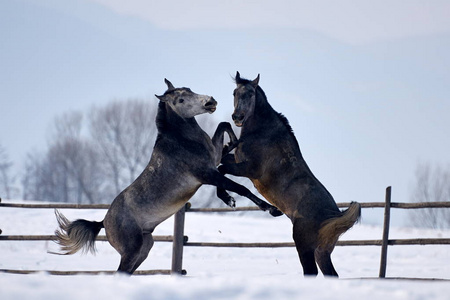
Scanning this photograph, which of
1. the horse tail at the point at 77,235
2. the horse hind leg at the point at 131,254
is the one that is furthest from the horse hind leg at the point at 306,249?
the horse tail at the point at 77,235

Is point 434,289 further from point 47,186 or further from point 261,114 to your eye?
point 47,186

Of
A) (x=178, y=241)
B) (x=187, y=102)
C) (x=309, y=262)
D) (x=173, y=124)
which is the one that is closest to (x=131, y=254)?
(x=173, y=124)

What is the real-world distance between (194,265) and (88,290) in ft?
32.8

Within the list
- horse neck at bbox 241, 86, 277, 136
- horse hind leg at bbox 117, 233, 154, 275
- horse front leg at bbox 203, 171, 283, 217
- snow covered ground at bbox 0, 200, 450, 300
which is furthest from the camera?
horse neck at bbox 241, 86, 277, 136

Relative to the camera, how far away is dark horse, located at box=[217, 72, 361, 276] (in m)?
5.17

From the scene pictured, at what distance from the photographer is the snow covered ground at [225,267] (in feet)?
7.15

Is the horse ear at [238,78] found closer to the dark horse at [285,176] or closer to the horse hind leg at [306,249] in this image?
the dark horse at [285,176]

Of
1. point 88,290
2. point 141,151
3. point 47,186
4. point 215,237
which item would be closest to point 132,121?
point 141,151

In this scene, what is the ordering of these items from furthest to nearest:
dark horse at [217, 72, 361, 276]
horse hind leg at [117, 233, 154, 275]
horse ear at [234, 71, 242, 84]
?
horse ear at [234, 71, 242, 84]
horse hind leg at [117, 233, 154, 275]
dark horse at [217, 72, 361, 276]

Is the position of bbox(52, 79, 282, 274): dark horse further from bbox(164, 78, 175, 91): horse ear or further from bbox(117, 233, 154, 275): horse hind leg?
bbox(164, 78, 175, 91): horse ear

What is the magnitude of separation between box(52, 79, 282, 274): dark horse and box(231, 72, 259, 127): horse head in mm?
Result: 250

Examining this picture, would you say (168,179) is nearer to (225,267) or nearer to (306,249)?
(306,249)

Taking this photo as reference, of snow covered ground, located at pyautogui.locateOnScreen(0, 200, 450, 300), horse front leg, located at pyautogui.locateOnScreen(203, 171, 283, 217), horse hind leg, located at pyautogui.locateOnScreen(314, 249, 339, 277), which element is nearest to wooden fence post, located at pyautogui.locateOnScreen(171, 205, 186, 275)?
snow covered ground, located at pyautogui.locateOnScreen(0, 200, 450, 300)

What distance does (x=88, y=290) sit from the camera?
219 centimetres
